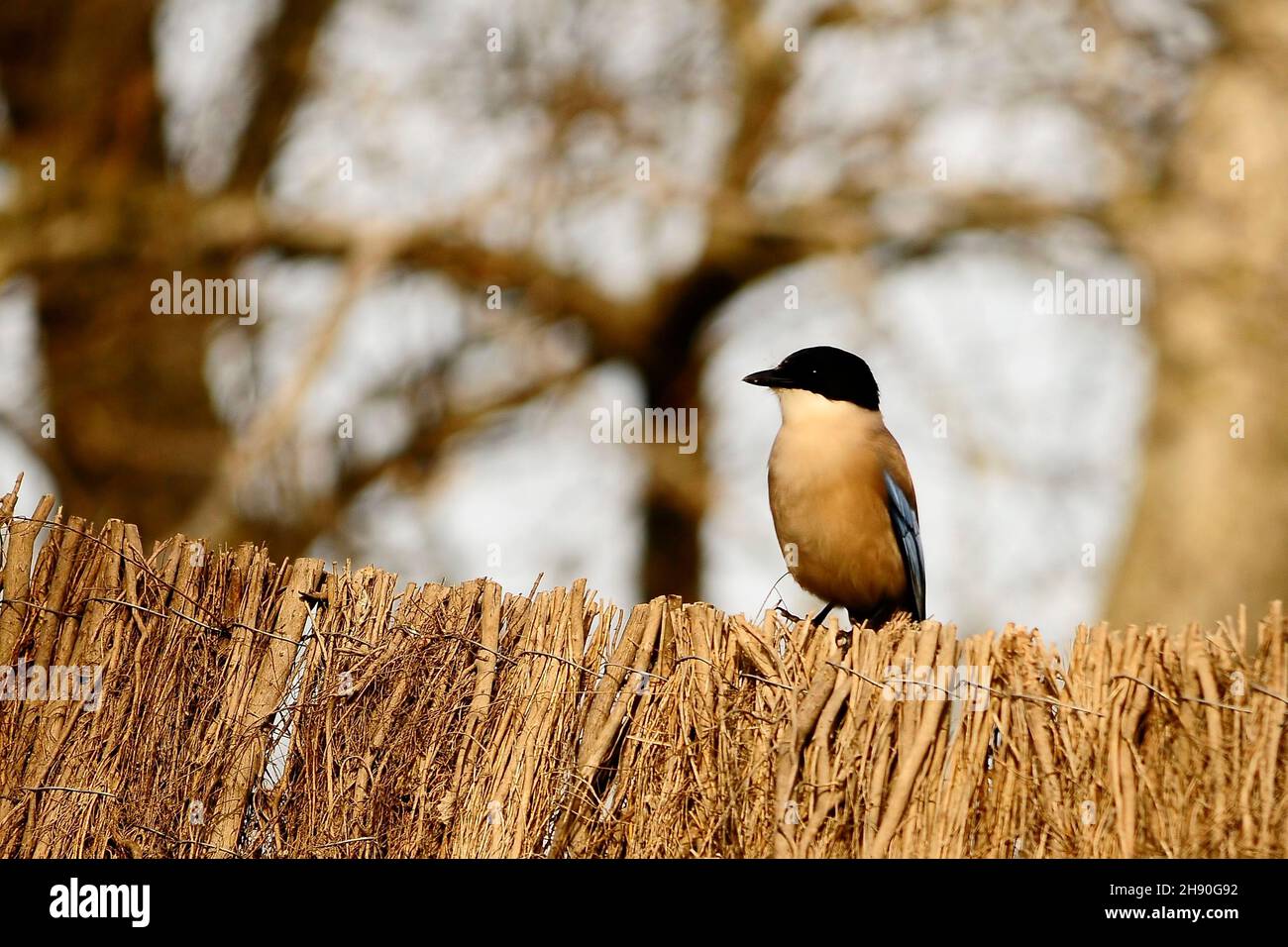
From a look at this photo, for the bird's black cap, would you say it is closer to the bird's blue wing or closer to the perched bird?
the perched bird

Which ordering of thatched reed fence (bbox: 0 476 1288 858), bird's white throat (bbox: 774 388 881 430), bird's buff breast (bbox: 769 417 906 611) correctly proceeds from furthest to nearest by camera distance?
1. bird's white throat (bbox: 774 388 881 430)
2. bird's buff breast (bbox: 769 417 906 611)
3. thatched reed fence (bbox: 0 476 1288 858)

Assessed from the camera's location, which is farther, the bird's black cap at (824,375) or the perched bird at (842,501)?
the bird's black cap at (824,375)

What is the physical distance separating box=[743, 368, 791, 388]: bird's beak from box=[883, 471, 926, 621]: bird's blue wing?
27.9 inches

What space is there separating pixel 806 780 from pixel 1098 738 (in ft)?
3.00

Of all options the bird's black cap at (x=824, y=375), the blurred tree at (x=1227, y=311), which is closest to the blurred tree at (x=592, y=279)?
the blurred tree at (x=1227, y=311)

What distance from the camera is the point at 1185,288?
1306 centimetres

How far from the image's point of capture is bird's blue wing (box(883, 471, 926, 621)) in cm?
722

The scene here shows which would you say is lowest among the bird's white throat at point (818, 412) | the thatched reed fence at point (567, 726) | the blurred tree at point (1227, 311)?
the thatched reed fence at point (567, 726)

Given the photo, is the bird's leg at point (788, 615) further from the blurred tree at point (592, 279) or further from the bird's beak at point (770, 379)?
the blurred tree at point (592, 279)

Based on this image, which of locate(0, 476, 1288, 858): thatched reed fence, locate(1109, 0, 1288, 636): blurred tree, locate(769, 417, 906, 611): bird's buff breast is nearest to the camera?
locate(0, 476, 1288, 858): thatched reed fence

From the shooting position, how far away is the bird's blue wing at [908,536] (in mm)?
7219

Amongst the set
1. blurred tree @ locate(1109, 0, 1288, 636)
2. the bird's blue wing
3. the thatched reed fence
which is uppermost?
blurred tree @ locate(1109, 0, 1288, 636)

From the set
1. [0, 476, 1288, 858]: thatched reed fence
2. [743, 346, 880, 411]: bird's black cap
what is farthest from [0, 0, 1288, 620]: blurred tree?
[0, 476, 1288, 858]: thatched reed fence

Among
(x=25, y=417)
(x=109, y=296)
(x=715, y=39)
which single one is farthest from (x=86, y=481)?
(x=715, y=39)
